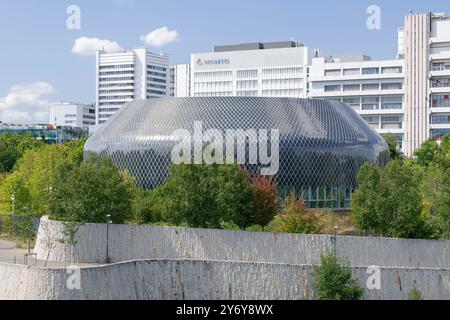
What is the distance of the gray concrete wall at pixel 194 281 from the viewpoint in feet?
109

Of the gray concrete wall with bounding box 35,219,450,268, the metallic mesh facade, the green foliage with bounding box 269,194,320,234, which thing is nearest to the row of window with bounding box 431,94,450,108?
the metallic mesh facade

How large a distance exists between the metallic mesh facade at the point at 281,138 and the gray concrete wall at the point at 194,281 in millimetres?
29778

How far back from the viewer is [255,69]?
163375 mm

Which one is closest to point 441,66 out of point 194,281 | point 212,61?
point 212,61

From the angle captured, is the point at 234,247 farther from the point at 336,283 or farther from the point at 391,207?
the point at 391,207

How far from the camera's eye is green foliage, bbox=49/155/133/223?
149 ft

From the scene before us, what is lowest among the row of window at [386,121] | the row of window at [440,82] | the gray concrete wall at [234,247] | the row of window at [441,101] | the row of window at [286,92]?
the gray concrete wall at [234,247]

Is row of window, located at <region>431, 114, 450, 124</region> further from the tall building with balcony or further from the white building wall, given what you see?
the white building wall

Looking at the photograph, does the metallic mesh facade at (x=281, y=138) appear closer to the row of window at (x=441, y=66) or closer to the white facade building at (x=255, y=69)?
the row of window at (x=441, y=66)

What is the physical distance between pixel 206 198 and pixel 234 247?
6623 mm

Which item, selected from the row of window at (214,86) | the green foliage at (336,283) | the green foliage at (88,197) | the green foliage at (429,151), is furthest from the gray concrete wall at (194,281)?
the row of window at (214,86)
